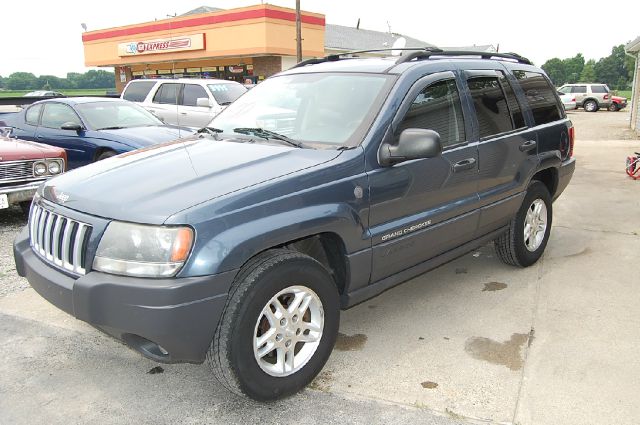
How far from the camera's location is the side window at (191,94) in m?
12.7

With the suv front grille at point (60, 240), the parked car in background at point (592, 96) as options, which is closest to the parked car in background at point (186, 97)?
the suv front grille at point (60, 240)

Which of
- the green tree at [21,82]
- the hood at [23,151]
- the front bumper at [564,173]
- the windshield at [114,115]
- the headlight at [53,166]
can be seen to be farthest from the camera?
the green tree at [21,82]

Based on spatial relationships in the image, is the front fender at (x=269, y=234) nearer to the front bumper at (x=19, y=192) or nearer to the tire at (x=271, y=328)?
the tire at (x=271, y=328)

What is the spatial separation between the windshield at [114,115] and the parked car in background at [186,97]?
128 inches

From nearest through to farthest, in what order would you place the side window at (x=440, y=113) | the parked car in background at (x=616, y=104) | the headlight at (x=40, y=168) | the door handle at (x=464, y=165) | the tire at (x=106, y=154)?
the side window at (x=440, y=113), the door handle at (x=464, y=165), the headlight at (x=40, y=168), the tire at (x=106, y=154), the parked car in background at (x=616, y=104)

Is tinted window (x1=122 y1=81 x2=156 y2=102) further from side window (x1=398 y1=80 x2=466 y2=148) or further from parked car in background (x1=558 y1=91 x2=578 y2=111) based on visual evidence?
parked car in background (x1=558 y1=91 x2=578 y2=111)

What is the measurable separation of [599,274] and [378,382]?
110 inches

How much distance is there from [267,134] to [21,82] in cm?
7907

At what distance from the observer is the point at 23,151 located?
21.6 feet

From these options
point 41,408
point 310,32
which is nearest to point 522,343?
point 41,408

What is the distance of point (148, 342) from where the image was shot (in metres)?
2.67

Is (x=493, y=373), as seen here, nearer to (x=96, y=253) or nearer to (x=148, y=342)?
(x=148, y=342)

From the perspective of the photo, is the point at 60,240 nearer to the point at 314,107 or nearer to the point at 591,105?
the point at 314,107

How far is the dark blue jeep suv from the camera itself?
Answer: 2.56 metres
